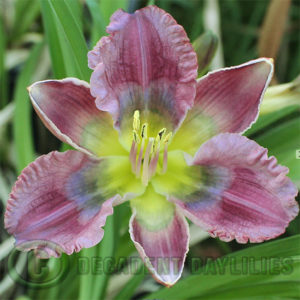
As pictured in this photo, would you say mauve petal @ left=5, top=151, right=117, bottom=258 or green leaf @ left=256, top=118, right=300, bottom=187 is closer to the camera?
mauve petal @ left=5, top=151, right=117, bottom=258

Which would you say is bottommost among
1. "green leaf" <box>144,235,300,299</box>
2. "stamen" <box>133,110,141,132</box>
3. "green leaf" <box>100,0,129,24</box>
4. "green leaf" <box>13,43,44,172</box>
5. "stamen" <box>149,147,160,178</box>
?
"green leaf" <box>144,235,300,299</box>

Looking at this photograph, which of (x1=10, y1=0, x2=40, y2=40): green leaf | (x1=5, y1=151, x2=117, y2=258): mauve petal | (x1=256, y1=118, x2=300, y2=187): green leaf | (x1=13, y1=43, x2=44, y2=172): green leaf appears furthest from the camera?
(x1=10, y1=0, x2=40, y2=40): green leaf

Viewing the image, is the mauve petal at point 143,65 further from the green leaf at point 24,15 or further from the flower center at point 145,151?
the green leaf at point 24,15

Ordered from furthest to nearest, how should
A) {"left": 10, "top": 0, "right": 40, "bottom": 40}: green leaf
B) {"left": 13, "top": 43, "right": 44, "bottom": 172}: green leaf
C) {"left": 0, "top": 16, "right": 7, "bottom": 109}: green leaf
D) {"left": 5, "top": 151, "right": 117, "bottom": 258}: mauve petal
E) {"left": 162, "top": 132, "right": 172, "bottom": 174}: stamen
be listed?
1. {"left": 10, "top": 0, "right": 40, "bottom": 40}: green leaf
2. {"left": 0, "top": 16, "right": 7, "bottom": 109}: green leaf
3. {"left": 13, "top": 43, "right": 44, "bottom": 172}: green leaf
4. {"left": 162, "top": 132, "right": 172, "bottom": 174}: stamen
5. {"left": 5, "top": 151, "right": 117, "bottom": 258}: mauve petal

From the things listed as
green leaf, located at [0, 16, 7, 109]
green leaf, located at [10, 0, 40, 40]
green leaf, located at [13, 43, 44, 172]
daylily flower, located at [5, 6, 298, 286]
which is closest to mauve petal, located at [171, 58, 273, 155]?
daylily flower, located at [5, 6, 298, 286]

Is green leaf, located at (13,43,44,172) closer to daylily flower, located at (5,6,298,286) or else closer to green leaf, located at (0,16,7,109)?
green leaf, located at (0,16,7,109)

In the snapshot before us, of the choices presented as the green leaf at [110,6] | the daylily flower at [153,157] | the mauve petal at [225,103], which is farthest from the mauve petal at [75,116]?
the green leaf at [110,6]

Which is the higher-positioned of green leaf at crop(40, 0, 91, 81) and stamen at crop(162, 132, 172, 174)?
green leaf at crop(40, 0, 91, 81)
